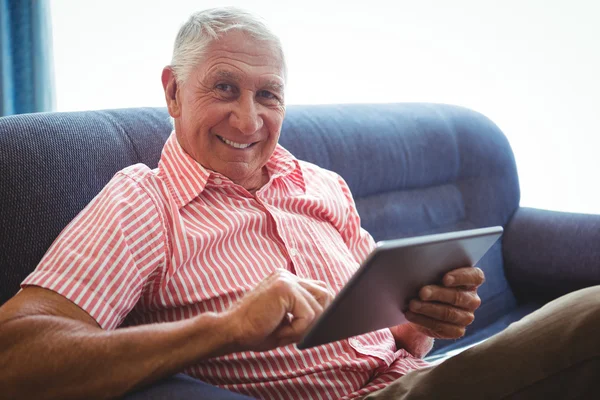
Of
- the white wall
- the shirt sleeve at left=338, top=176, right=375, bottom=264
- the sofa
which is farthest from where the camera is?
the white wall

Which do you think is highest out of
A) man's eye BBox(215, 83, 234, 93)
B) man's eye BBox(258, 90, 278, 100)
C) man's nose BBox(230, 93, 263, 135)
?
man's eye BBox(215, 83, 234, 93)

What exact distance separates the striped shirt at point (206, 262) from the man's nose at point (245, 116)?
0.11 metres

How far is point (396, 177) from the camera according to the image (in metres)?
2.07

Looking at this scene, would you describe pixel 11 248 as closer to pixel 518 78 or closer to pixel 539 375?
pixel 539 375

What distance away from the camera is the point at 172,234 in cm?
117

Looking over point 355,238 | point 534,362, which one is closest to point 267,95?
point 355,238

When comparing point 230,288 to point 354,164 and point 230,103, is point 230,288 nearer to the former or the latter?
point 230,103

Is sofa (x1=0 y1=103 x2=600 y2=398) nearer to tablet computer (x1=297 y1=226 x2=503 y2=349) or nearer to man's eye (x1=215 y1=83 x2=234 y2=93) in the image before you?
man's eye (x1=215 y1=83 x2=234 y2=93)

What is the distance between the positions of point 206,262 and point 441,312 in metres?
0.44

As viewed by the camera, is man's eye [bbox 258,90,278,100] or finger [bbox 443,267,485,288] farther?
man's eye [bbox 258,90,278,100]

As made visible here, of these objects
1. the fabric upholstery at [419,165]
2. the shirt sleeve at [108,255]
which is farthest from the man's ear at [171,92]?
the fabric upholstery at [419,165]

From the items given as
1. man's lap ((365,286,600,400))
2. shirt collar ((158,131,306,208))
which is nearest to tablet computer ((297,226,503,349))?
man's lap ((365,286,600,400))

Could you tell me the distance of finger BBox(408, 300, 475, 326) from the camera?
3.77ft

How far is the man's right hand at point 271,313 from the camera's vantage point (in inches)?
36.4
